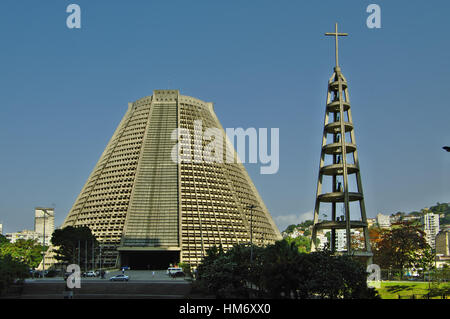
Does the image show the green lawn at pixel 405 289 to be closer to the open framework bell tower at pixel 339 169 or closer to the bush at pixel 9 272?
the open framework bell tower at pixel 339 169

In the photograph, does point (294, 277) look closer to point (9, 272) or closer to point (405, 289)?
point (9, 272)

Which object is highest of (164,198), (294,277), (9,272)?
(164,198)

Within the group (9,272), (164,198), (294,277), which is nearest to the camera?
(294,277)

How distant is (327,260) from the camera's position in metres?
48.2

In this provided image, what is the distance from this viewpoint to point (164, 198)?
4321 inches

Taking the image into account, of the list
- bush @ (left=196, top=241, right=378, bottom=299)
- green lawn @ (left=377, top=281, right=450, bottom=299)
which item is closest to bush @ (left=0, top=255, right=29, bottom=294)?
bush @ (left=196, top=241, right=378, bottom=299)

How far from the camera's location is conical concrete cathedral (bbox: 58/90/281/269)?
4087 inches

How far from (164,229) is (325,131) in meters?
45.9

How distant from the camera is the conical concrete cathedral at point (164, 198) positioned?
10381cm

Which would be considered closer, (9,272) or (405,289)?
(9,272)

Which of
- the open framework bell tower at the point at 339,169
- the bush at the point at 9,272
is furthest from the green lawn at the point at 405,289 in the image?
the bush at the point at 9,272

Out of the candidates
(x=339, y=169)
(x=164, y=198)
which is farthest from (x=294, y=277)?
(x=164, y=198)

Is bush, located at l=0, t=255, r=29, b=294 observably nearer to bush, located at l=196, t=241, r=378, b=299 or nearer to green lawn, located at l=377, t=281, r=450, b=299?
bush, located at l=196, t=241, r=378, b=299
